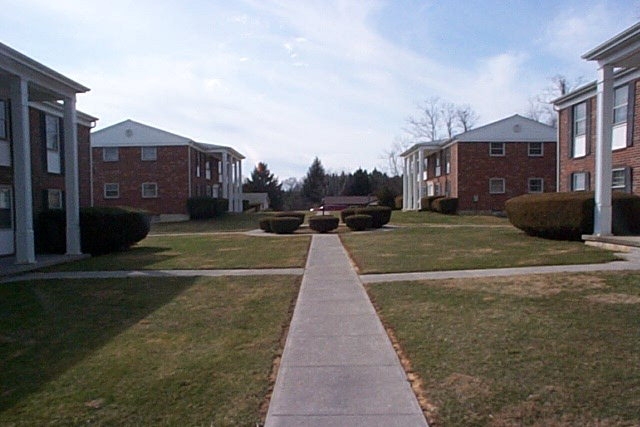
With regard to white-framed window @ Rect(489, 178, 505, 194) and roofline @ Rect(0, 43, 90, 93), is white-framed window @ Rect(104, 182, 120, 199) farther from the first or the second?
white-framed window @ Rect(489, 178, 505, 194)

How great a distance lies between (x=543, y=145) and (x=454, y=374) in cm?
3503

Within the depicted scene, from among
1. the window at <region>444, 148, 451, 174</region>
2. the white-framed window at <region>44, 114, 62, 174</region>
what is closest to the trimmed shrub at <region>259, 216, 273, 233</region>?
the white-framed window at <region>44, 114, 62, 174</region>

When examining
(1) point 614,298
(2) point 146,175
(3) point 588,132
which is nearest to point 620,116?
(3) point 588,132

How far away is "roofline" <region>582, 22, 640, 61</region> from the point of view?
40.9ft

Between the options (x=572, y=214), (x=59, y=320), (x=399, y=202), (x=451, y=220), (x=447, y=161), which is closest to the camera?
(x=59, y=320)

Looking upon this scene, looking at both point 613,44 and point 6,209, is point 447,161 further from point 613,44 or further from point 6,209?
point 6,209

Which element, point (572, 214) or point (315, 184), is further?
point (315, 184)

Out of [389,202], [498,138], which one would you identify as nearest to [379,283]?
[498,138]

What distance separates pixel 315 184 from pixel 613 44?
68.9 meters

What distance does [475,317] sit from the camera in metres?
6.46

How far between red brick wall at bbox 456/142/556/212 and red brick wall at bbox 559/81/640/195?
31.4 feet

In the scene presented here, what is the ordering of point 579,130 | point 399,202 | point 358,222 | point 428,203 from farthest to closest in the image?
point 399,202, point 428,203, point 358,222, point 579,130

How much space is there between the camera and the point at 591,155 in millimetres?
23297

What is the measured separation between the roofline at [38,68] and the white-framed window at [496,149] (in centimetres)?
2779
